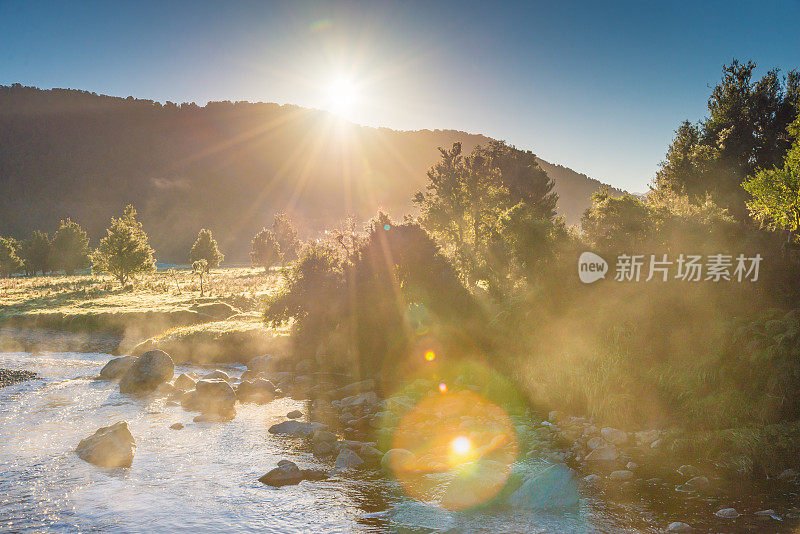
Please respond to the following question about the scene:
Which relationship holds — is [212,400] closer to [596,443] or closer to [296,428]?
[296,428]

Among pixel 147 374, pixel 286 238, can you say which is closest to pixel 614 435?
pixel 147 374

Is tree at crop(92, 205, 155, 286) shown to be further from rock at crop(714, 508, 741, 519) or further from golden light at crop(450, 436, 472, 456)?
rock at crop(714, 508, 741, 519)

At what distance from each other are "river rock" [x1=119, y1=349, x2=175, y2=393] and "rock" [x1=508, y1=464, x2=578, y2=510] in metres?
25.2

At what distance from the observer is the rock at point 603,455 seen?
1789 centimetres

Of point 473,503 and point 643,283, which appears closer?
point 473,503

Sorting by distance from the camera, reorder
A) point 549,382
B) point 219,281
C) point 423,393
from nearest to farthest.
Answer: point 549,382 → point 423,393 → point 219,281

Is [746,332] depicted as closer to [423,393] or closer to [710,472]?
[710,472]

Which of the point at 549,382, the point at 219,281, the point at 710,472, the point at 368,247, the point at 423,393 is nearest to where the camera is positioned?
the point at 710,472

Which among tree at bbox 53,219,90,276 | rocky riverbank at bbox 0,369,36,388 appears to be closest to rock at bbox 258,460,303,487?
rocky riverbank at bbox 0,369,36,388

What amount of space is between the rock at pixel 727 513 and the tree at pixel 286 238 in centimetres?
10289

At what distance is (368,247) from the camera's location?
37.6m

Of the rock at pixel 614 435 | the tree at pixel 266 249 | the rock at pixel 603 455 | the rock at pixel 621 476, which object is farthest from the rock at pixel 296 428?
the tree at pixel 266 249

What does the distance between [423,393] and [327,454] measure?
10.1m

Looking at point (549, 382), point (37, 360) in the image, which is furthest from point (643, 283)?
point (37, 360)
